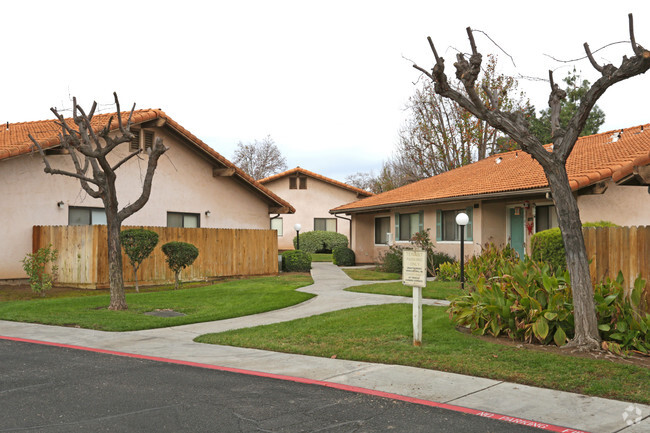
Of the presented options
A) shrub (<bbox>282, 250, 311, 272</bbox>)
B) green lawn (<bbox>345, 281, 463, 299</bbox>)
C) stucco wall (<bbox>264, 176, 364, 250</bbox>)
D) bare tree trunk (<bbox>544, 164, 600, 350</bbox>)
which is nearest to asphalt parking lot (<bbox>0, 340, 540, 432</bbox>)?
bare tree trunk (<bbox>544, 164, 600, 350</bbox>)

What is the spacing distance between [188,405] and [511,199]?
16221 mm

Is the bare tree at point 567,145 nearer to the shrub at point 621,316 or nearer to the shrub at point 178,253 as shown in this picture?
the shrub at point 621,316

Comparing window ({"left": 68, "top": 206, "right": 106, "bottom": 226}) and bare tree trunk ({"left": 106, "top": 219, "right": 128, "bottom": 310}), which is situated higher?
window ({"left": 68, "top": 206, "right": 106, "bottom": 226})

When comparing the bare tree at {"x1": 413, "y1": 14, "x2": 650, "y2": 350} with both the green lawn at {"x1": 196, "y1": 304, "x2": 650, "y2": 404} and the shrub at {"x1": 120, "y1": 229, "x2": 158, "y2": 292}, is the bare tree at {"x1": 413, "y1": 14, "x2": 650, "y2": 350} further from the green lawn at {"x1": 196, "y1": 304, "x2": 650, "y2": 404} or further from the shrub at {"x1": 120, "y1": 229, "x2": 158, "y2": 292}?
the shrub at {"x1": 120, "y1": 229, "x2": 158, "y2": 292}

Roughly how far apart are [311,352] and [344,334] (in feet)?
4.38

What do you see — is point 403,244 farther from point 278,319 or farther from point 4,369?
point 4,369

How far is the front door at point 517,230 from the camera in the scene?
19469mm

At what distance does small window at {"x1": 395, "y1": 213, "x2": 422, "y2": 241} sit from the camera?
2527 centimetres

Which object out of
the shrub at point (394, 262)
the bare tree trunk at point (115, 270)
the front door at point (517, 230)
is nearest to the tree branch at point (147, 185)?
the bare tree trunk at point (115, 270)

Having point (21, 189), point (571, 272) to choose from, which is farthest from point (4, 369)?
point (21, 189)

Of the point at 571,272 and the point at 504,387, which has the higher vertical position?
the point at 571,272

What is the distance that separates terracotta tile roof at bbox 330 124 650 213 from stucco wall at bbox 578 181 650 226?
2.47 ft

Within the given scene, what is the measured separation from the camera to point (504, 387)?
6465mm

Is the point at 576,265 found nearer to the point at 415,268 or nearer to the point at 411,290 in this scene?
the point at 415,268
